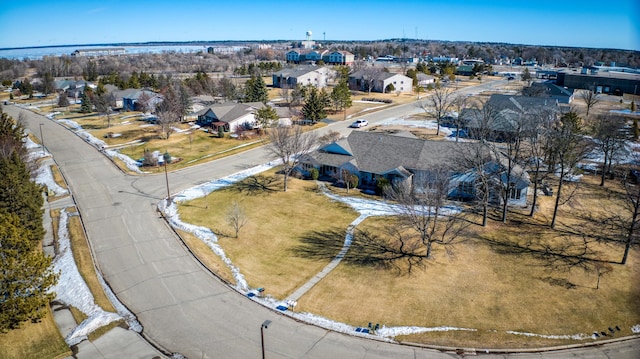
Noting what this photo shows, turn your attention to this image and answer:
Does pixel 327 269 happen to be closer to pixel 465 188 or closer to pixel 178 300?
pixel 178 300

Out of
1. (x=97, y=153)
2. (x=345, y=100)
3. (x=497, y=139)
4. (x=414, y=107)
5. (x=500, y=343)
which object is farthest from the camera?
(x=414, y=107)

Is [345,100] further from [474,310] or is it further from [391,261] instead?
[474,310]

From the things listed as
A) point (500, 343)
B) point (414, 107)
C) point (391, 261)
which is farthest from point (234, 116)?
point (500, 343)

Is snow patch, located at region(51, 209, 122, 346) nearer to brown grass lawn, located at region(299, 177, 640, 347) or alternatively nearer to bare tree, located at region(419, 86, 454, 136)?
brown grass lawn, located at region(299, 177, 640, 347)

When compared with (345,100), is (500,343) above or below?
below

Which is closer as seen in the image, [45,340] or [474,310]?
[45,340]

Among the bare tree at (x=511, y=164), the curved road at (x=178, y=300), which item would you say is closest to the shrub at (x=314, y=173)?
the curved road at (x=178, y=300)

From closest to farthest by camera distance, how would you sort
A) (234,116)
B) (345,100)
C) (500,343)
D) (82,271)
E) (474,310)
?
1. (500,343)
2. (474,310)
3. (82,271)
4. (234,116)
5. (345,100)

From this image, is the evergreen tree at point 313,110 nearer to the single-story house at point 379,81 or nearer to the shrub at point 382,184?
the shrub at point 382,184
